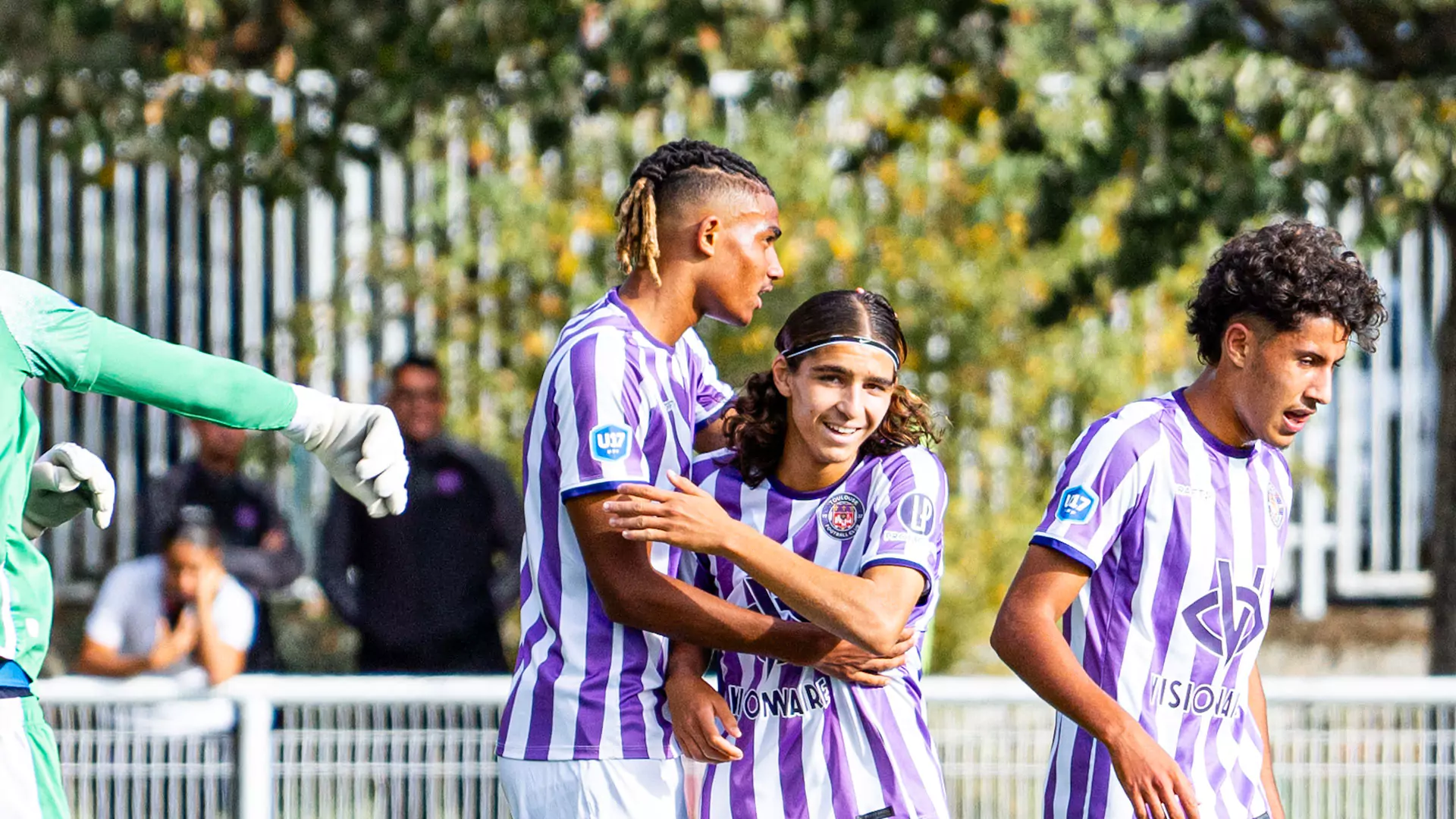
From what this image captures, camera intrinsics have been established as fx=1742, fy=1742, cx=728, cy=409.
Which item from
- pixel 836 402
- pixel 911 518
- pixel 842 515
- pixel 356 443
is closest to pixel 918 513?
pixel 911 518

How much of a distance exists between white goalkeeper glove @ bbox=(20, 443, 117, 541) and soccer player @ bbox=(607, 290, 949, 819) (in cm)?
89

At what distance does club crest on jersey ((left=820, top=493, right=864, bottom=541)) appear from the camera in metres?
3.14

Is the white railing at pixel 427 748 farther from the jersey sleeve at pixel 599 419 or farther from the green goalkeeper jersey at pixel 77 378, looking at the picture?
the green goalkeeper jersey at pixel 77 378

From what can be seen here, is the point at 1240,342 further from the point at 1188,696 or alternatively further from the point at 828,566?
the point at 828,566

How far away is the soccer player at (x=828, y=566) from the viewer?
3041mm

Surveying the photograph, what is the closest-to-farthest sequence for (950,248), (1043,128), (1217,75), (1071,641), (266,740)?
(1071,641)
(266,740)
(1217,75)
(1043,128)
(950,248)

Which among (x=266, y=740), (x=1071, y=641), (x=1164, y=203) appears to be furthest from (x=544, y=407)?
(x=1164, y=203)

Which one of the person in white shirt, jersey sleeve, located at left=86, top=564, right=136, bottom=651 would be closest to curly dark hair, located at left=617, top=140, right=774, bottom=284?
the person in white shirt

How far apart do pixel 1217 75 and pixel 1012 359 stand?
256 centimetres

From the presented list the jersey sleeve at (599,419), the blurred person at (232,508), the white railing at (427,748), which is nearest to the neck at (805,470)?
the jersey sleeve at (599,419)

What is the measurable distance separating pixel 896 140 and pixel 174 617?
10.5 ft

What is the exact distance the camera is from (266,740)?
5188mm

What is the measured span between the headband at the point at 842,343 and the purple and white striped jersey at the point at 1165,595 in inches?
14.9

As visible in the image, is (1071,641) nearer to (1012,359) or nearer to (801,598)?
(801,598)
